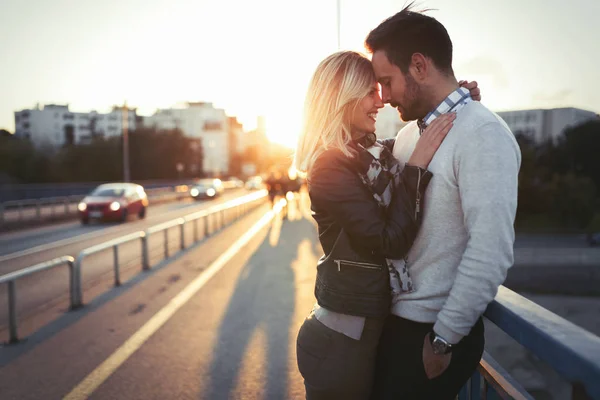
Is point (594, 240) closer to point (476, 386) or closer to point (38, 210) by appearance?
point (38, 210)

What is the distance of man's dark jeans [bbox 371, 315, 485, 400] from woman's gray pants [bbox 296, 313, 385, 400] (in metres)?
0.06

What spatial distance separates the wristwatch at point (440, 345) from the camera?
1690 millimetres

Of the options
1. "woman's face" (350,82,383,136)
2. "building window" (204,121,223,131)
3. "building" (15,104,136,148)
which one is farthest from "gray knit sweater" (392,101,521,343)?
"building window" (204,121,223,131)

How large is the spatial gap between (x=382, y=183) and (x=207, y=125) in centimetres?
13874

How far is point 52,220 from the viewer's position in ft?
81.9

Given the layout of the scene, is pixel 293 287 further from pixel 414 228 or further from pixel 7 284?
pixel 414 228

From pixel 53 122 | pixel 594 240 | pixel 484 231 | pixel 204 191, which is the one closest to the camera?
pixel 484 231

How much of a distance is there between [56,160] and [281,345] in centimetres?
5914

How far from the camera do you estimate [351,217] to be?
1.83m

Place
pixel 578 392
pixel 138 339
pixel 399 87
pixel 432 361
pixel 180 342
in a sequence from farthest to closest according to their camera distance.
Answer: pixel 138 339
pixel 180 342
pixel 399 87
pixel 432 361
pixel 578 392

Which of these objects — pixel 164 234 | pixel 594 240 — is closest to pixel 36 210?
pixel 164 234

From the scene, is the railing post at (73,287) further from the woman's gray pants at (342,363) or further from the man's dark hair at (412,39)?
the man's dark hair at (412,39)

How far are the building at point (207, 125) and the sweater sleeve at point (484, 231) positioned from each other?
134 m

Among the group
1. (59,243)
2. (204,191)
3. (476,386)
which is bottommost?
(204,191)
